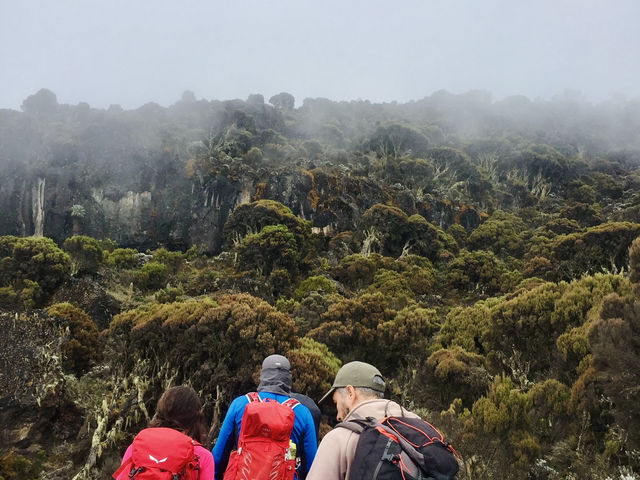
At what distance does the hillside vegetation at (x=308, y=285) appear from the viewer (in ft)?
27.8

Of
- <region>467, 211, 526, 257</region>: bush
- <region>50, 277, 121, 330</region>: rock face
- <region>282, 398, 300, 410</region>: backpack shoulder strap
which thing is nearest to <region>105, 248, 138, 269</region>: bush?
<region>50, 277, 121, 330</region>: rock face

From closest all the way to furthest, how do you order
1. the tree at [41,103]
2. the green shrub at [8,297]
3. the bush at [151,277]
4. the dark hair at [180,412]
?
1. the dark hair at [180,412]
2. the green shrub at [8,297]
3. the bush at [151,277]
4. the tree at [41,103]

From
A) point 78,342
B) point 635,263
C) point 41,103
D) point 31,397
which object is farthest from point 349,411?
point 41,103

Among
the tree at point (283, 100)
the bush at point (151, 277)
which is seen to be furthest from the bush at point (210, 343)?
the tree at point (283, 100)

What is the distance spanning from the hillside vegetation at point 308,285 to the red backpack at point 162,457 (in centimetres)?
613

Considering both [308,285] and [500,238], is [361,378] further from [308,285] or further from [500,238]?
[500,238]

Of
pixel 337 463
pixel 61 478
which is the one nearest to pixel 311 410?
pixel 337 463

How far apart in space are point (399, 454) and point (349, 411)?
0.57 meters

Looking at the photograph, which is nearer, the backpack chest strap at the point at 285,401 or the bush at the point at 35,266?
the backpack chest strap at the point at 285,401

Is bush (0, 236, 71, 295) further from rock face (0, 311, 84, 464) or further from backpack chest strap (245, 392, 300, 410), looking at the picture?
backpack chest strap (245, 392, 300, 410)

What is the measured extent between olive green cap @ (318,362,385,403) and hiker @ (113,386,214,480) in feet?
3.08

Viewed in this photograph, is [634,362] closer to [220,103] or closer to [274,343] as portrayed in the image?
[274,343]

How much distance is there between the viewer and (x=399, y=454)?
1.83 metres

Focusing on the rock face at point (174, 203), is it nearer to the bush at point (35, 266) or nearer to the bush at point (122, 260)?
the bush at point (122, 260)
